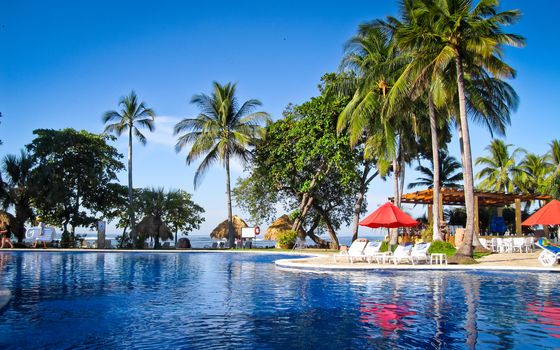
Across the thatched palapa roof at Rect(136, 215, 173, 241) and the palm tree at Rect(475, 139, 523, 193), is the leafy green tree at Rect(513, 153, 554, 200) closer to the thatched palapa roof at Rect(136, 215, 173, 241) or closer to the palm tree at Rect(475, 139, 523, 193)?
the palm tree at Rect(475, 139, 523, 193)

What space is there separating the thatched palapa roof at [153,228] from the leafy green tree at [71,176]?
3190mm

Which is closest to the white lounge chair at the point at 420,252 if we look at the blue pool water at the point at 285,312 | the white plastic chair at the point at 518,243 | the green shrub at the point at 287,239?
the blue pool water at the point at 285,312

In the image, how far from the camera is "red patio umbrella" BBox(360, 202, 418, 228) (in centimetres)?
1953

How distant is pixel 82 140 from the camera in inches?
1353

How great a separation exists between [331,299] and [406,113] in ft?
51.6

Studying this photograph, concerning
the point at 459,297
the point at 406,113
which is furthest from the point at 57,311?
the point at 406,113

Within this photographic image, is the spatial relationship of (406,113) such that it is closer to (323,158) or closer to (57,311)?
(323,158)

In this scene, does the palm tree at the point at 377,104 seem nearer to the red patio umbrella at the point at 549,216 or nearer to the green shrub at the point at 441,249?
the green shrub at the point at 441,249

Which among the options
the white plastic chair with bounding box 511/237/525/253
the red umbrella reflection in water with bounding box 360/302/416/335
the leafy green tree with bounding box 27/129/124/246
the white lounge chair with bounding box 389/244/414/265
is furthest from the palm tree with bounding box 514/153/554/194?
the red umbrella reflection in water with bounding box 360/302/416/335

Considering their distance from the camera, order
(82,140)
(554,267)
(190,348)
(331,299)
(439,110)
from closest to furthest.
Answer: (190,348), (331,299), (554,267), (439,110), (82,140)

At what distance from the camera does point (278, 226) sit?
37.5 m

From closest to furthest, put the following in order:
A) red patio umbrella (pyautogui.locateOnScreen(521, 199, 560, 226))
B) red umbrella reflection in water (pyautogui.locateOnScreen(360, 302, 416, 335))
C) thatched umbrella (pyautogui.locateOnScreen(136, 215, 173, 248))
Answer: red umbrella reflection in water (pyautogui.locateOnScreen(360, 302, 416, 335))
red patio umbrella (pyautogui.locateOnScreen(521, 199, 560, 226))
thatched umbrella (pyautogui.locateOnScreen(136, 215, 173, 248))

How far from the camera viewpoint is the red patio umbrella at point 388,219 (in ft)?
64.1

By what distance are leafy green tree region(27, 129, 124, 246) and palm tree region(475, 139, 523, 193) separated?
30.2m
